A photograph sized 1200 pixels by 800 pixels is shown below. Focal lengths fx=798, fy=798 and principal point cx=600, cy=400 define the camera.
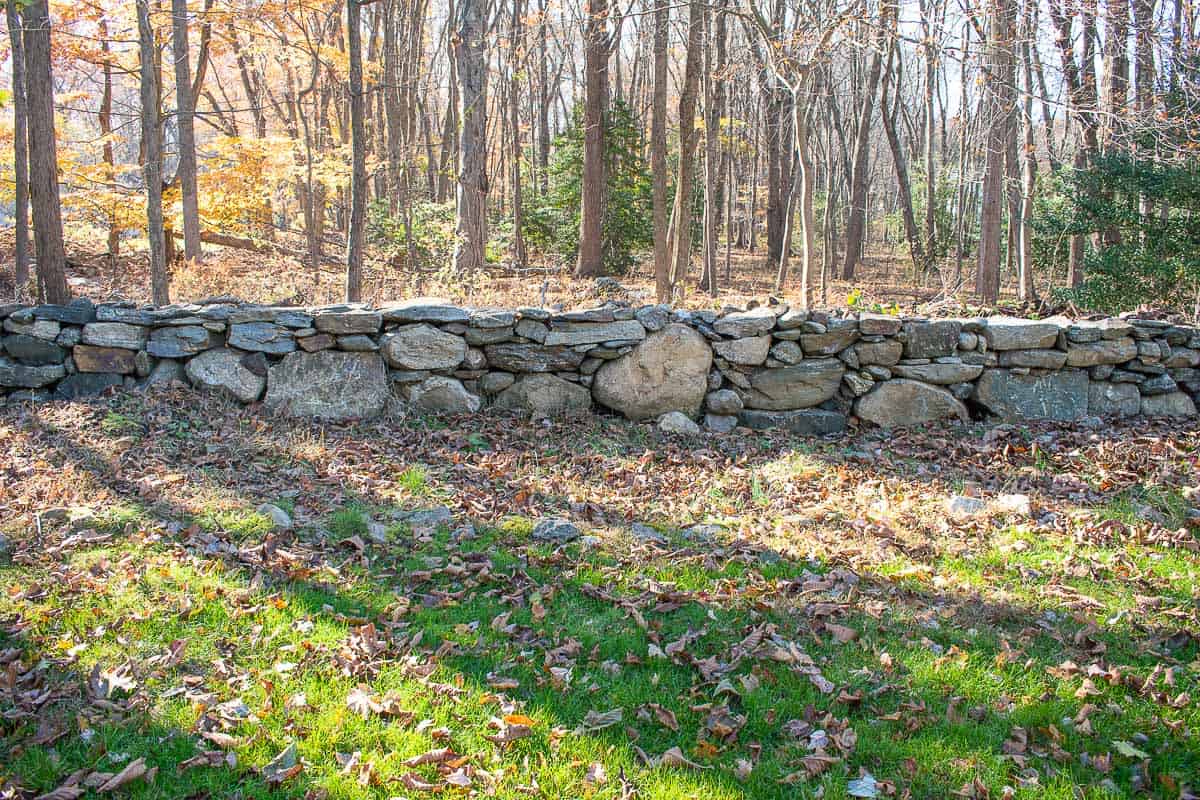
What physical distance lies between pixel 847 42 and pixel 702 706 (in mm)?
6860

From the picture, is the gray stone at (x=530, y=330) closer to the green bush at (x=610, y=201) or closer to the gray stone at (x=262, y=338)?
the gray stone at (x=262, y=338)

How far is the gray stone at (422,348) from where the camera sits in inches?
253

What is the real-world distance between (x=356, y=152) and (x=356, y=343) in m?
2.46

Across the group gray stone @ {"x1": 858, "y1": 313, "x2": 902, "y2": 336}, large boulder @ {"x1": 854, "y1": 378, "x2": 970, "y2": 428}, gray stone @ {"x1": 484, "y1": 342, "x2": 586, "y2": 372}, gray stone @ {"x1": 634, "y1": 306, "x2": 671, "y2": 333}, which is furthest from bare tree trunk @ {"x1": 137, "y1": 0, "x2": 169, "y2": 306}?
large boulder @ {"x1": 854, "y1": 378, "x2": 970, "y2": 428}

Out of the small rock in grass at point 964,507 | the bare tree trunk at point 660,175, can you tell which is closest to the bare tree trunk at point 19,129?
the bare tree trunk at point 660,175

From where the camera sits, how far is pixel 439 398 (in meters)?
6.50

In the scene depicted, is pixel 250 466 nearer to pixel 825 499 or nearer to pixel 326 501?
pixel 326 501

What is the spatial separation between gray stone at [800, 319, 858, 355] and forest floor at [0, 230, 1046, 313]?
1.66 meters

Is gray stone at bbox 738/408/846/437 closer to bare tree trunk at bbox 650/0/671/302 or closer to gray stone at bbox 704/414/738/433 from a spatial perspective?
gray stone at bbox 704/414/738/433

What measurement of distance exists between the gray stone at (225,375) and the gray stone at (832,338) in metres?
4.49

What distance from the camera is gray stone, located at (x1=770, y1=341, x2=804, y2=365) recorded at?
22.2 ft

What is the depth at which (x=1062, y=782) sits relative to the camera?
2658 millimetres

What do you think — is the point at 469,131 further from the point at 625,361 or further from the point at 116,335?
the point at 116,335

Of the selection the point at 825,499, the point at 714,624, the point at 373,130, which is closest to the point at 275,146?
the point at 373,130
